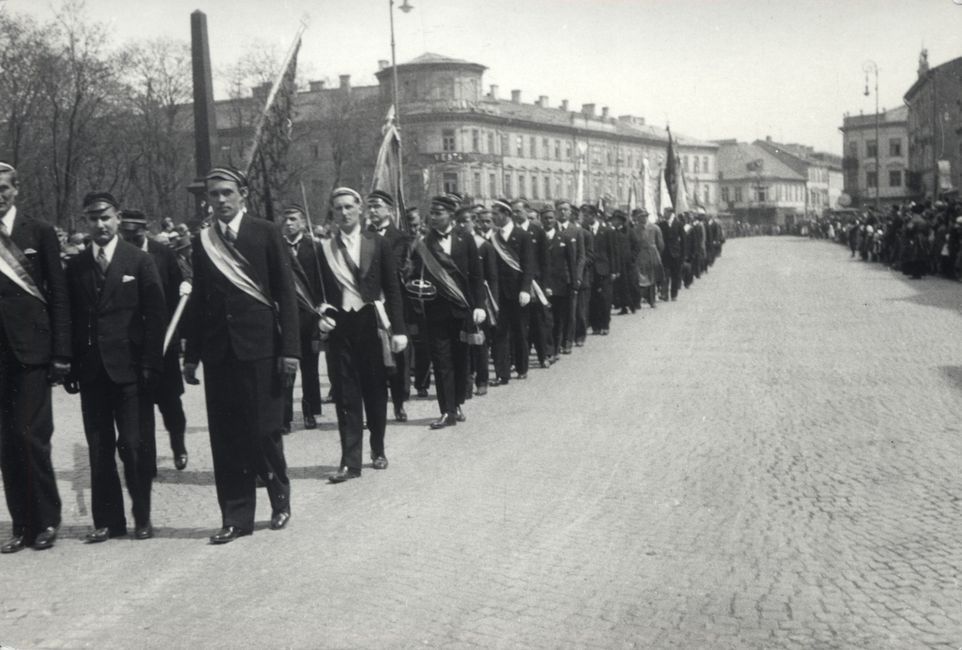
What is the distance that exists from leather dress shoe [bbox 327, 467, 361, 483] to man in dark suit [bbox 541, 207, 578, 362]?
23.7ft

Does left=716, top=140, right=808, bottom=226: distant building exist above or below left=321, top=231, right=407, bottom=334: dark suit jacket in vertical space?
above

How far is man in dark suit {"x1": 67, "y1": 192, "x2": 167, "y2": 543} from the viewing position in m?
6.67

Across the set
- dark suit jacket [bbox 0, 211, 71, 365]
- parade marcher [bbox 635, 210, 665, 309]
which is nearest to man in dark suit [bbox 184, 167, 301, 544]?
dark suit jacket [bbox 0, 211, 71, 365]

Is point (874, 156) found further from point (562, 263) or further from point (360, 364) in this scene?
point (360, 364)

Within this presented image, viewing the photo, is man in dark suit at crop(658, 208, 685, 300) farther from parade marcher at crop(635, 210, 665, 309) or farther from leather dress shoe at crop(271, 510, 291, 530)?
leather dress shoe at crop(271, 510, 291, 530)

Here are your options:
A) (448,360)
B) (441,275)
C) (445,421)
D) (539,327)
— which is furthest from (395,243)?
(539,327)

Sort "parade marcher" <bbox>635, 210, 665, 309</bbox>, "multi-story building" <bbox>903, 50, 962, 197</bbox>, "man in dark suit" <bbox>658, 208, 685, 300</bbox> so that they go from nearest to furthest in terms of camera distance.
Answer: "parade marcher" <bbox>635, 210, 665, 309</bbox> < "man in dark suit" <bbox>658, 208, 685, 300</bbox> < "multi-story building" <bbox>903, 50, 962, 197</bbox>

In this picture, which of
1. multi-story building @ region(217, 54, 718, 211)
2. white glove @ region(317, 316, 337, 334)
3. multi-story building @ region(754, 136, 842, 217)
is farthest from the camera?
multi-story building @ region(754, 136, 842, 217)

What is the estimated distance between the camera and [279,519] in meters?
6.86

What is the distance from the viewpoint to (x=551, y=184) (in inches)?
4380

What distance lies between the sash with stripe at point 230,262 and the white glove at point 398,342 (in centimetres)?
190

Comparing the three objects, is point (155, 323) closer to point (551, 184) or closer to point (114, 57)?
point (114, 57)

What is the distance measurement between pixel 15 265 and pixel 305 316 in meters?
4.13

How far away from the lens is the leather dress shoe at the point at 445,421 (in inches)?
403
